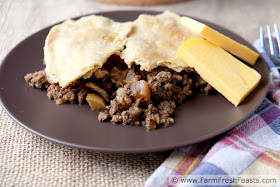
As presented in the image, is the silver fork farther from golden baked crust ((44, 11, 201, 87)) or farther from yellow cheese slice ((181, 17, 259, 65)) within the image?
golden baked crust ((44, 11, 201, 87))

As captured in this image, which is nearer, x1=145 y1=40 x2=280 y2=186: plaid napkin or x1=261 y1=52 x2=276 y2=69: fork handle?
x1=145 y1=40 x2=280 y2=186: plaid napkin

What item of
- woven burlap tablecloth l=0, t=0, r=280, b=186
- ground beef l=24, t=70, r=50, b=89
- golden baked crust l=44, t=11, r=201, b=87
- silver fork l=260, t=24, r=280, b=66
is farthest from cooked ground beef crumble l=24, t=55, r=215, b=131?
silver fork l=260, t=24, r=280, b=66

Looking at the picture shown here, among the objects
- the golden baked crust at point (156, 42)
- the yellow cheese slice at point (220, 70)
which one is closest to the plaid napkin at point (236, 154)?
the yellow cheese slice at point (220, 70)

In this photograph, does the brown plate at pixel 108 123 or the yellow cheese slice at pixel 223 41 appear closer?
the brown plate at pixel 108 123

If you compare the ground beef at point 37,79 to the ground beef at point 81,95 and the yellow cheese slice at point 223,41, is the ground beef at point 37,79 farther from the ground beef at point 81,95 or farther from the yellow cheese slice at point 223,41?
the yellow cheese slice at point 223,41

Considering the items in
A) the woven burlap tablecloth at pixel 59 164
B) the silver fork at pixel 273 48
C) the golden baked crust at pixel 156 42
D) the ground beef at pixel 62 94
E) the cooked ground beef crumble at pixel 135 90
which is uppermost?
the golden baked crust at pixel 156 42
